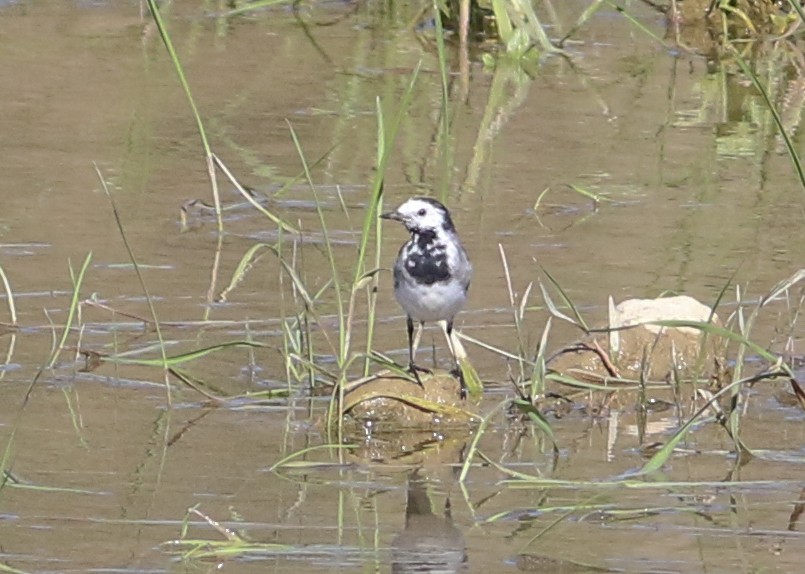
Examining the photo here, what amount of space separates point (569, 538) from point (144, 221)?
386cm

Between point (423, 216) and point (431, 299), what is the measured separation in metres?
0.36

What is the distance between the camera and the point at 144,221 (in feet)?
26.2

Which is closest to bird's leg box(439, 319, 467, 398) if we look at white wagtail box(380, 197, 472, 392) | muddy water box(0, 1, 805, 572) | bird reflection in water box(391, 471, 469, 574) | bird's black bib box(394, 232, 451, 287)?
white wagtail box(380, 197, 472, 392)

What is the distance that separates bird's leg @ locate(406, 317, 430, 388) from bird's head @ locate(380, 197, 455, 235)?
319 mm

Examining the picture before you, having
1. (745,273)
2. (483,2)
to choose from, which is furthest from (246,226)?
(483,2)

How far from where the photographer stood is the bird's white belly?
615cm

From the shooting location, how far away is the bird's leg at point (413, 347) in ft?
19.6

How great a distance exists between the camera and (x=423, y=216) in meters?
6.36

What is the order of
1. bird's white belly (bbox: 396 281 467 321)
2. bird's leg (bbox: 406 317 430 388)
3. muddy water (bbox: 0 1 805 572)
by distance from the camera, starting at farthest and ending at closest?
bird's white belly (bbox: 396 281 467 321) → bird's leg (bbox: 406 317 430 388) → muddy water (bbox: 0 1 805 572)

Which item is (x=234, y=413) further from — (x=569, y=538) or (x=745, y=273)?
(x=745, y=273)

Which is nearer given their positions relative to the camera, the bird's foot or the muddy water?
the muddy water

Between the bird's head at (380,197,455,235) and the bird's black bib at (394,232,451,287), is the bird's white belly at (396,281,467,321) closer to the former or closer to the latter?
the bird's black bib at (394,232,451,287)

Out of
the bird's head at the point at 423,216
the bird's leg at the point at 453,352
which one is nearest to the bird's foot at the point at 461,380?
the bird's leg at the point at 453,352

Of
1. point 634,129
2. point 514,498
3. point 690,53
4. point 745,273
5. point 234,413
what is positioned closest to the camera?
point 514,498
